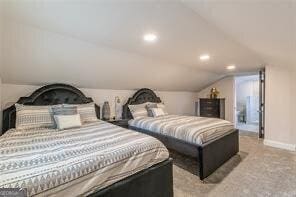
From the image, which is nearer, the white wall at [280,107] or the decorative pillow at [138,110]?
the white wall at [280,107]

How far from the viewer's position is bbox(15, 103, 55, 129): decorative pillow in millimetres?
2514

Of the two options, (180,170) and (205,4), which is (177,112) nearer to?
(180,170)

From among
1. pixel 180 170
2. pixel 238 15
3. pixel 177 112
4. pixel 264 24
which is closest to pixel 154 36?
pixel 238 15

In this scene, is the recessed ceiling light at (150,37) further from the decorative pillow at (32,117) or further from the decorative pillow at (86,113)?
the decorative pillow at (32,117)

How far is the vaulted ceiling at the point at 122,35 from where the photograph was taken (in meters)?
1.62

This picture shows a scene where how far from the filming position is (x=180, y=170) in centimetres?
286

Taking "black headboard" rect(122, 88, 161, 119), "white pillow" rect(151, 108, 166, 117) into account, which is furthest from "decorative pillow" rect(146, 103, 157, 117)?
"black headboard" rect(122, 88, 161, 119)

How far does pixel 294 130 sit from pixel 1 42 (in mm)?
5587

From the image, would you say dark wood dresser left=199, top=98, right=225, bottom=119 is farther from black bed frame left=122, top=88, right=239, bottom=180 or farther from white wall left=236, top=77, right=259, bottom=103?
black bed frame left=122, top=88, right=239, bottom=180

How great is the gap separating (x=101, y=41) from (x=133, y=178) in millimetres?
1985

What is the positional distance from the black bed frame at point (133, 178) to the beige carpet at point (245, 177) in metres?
0.44

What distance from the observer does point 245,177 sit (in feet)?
8.32

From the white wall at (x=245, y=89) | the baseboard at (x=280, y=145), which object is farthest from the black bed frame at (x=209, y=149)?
the white wall at (x=245, y=89)

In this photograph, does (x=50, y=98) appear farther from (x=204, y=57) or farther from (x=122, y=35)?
(x=204, y=57)
